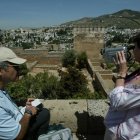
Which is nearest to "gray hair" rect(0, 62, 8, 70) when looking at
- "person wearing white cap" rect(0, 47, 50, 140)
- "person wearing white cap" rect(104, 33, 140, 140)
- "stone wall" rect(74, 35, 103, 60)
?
"person wearing white cap" rect(0, 47, 50, 140)

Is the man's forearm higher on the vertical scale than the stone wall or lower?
higher

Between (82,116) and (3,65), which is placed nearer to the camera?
(3,65)

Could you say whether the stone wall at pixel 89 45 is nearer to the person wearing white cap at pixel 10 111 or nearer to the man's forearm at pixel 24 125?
the person wearing white cap at pixel 10 111

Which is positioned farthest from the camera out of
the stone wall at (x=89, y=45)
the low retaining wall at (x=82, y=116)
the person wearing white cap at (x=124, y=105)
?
the stone wall at (x=89, y=45)

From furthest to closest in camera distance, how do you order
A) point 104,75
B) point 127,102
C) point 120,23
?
point 120,23 → point 104,75 → point 127,102

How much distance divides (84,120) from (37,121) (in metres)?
0.92

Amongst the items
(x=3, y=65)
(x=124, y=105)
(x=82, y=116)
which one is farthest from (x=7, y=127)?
(x=82, y=116)

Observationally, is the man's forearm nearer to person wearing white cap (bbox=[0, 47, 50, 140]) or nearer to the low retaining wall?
person wearing white cap (bbox=[0, 47, 50, 140])

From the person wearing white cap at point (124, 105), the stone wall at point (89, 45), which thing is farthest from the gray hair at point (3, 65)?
the stone wall at point (89, 45)

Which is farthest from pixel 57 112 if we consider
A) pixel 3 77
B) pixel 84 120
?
pixel 3 77

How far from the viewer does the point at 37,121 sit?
9.73 feet

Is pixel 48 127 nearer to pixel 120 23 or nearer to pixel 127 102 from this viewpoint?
pixel 127 102

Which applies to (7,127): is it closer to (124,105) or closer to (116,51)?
(124,105)

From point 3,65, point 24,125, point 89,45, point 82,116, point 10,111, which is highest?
point 3,65
